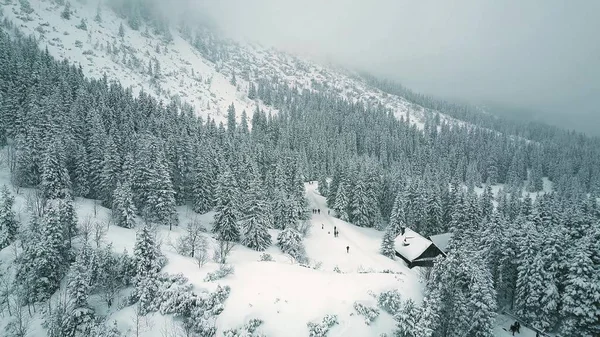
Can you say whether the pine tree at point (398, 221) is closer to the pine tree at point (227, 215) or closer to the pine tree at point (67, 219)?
the pine tree at point (227, 215)

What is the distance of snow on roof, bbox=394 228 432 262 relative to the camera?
5062 centimetres

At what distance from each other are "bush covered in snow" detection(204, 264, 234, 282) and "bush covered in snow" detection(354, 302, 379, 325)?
41.6 ft

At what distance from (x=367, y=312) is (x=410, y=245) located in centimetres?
2894

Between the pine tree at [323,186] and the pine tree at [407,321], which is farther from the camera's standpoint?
the pine tree at [323,186]

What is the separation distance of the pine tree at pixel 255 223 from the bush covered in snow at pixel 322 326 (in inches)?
822

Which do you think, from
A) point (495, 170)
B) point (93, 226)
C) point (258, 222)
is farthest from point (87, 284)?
point (495, 170)

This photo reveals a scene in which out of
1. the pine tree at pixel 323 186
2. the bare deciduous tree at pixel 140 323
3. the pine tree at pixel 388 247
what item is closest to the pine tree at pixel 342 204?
the pine tree at pixel 388 247

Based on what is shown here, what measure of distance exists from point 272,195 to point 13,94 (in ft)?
161

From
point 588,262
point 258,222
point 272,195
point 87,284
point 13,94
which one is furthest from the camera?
point 272,195

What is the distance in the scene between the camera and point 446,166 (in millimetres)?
127438

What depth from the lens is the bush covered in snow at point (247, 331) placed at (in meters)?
24.2

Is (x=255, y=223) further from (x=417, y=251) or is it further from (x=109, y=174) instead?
(x=417, y=251)

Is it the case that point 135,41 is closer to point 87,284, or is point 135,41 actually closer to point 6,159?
point 6,159

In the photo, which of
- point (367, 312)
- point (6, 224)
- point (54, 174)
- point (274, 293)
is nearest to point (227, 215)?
point (274, 293)
